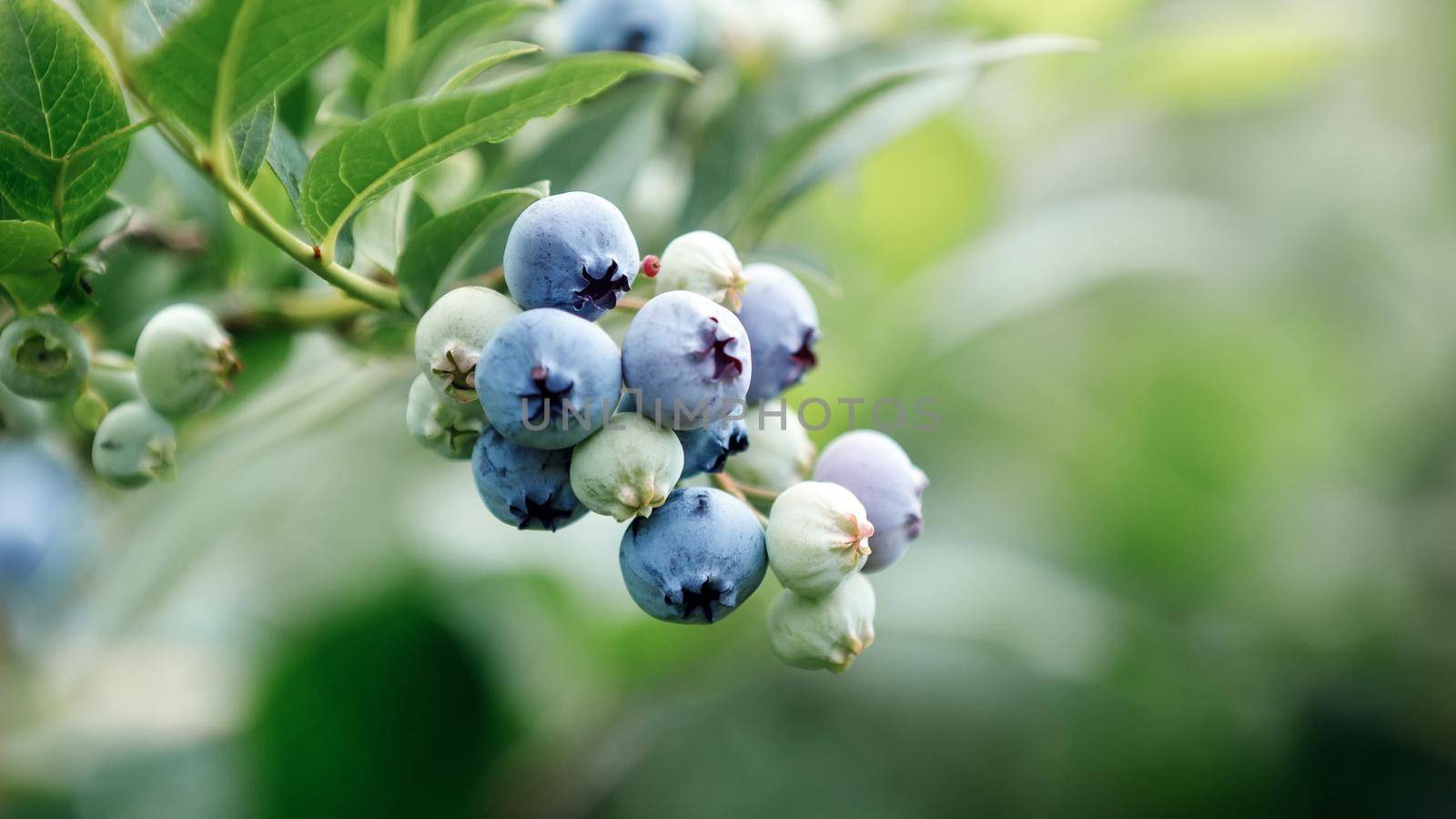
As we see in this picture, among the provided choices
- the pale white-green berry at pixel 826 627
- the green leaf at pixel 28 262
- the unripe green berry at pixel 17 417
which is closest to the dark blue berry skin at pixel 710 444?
the pale white-green berry at pixel 826 627

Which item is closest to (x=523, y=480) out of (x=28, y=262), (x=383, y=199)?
(x=383, y=199)

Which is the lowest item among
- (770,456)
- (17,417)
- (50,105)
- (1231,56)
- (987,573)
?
(17,417)

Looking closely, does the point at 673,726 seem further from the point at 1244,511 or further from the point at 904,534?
the point at 904,534

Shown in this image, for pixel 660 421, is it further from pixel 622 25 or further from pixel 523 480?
pixel 622 25

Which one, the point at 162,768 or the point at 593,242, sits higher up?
the point at 593,242

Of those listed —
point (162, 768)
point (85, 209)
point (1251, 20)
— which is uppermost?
point (1251, 20)

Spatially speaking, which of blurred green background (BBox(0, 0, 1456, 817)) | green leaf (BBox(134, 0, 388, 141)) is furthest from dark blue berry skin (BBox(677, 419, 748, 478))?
blurred green background (BBox(0, 0, 1456, 817))

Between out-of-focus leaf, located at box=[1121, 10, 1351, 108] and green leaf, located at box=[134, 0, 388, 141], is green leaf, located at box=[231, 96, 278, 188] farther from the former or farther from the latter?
out-of-focus leaf, located at box=[1121, 10, 1351, 108]

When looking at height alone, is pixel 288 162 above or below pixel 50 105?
above

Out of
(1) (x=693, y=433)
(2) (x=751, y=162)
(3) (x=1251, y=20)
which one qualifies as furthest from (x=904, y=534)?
(3) (x=1251, y=20)
